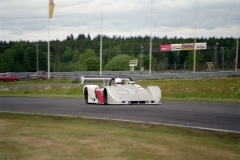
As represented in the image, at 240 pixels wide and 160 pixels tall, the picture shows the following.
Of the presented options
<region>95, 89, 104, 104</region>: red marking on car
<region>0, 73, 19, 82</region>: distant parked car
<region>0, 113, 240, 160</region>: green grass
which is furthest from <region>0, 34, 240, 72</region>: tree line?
<region>0, 113, 240, 160</region>: green grass

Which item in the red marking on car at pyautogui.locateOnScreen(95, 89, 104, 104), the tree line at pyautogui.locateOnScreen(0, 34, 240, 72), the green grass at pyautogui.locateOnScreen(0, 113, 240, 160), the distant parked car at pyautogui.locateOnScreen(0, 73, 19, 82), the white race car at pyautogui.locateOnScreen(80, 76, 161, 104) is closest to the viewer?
the green grass at pyautogui.locateOnScreen(0, 113, 240, 160)

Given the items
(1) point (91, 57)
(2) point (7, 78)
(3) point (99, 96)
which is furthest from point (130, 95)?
(1) point (91, 57)

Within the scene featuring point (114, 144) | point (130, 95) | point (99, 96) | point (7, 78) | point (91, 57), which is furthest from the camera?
point (91, 57)

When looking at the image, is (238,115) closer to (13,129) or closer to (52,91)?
(13,129)

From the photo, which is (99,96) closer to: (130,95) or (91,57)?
(130,95)

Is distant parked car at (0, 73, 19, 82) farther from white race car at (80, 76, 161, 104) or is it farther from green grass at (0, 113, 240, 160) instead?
green grass at (0, 113, 240, 160)

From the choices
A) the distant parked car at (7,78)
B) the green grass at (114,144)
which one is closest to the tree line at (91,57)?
the distant parked car at (7,78)

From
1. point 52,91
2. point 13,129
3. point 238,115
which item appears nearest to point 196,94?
point 52,91

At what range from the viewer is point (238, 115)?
15922 mm

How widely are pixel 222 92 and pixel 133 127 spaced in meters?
25.3

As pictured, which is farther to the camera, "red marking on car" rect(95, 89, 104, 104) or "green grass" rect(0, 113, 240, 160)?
"red marking on car" rect(95, 89, 104, 104)

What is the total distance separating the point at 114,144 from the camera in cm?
969

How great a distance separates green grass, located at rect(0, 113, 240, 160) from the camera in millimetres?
8719

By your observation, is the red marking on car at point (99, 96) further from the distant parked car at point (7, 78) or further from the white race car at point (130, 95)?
the distant parked car at point (7, 78)
